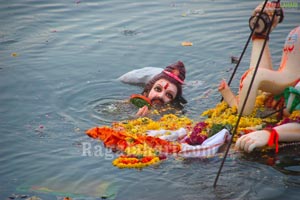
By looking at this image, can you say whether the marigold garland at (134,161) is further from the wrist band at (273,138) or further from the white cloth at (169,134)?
the wrist band at (273,138)

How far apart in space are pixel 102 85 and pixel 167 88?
4.27 feet

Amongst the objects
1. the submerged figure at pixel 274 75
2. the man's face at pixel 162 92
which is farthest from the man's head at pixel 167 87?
the submerged figure at pixel 274 75

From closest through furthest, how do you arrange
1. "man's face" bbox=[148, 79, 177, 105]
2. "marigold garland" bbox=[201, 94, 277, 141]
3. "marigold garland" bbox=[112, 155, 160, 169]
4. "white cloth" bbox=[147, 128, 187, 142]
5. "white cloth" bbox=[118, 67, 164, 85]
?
"marigold garland" bbox=[112, 155, 160, 169] → "white cloth" bbox=[147, 128, 187, 142] → "marigold garland" bbox=[201, 94, 277, 141] → "man's face" bbox=[148, 79, 177, 105] → "white cloth" bbox=[118, 67, 164, 85]

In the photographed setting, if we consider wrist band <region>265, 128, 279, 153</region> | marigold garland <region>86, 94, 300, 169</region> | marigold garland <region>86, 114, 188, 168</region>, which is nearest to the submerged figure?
marigold garland <region>86, 94, 300, 169</region>

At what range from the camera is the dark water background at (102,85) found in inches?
268

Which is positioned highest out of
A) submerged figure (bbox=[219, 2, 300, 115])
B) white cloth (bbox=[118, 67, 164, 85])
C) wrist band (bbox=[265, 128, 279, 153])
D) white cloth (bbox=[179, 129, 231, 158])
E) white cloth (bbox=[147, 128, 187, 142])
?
submerged figure (bbox=[219, 2, 300, 115])

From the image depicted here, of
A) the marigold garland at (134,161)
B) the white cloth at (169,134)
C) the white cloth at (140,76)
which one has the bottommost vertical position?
the marigold garland at (134,161)

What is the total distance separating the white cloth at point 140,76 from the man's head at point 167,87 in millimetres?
545

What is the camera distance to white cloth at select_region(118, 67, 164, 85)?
9984 millimetres

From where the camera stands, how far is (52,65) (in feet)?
35.2

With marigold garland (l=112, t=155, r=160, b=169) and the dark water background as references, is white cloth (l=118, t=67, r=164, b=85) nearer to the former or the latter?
the dark water background

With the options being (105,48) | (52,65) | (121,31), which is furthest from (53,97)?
(121,31)

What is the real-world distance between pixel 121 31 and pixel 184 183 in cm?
608

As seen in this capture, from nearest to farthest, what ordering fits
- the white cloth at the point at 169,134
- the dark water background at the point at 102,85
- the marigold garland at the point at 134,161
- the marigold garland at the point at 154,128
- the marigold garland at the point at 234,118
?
the dark water background at the point at 102,85 → the marigold garland at the point at 134,161 → the marigold garland at the point at 154,128 → the white cloth at the point at 169,134 → the marigold garland at the point at 234,118
